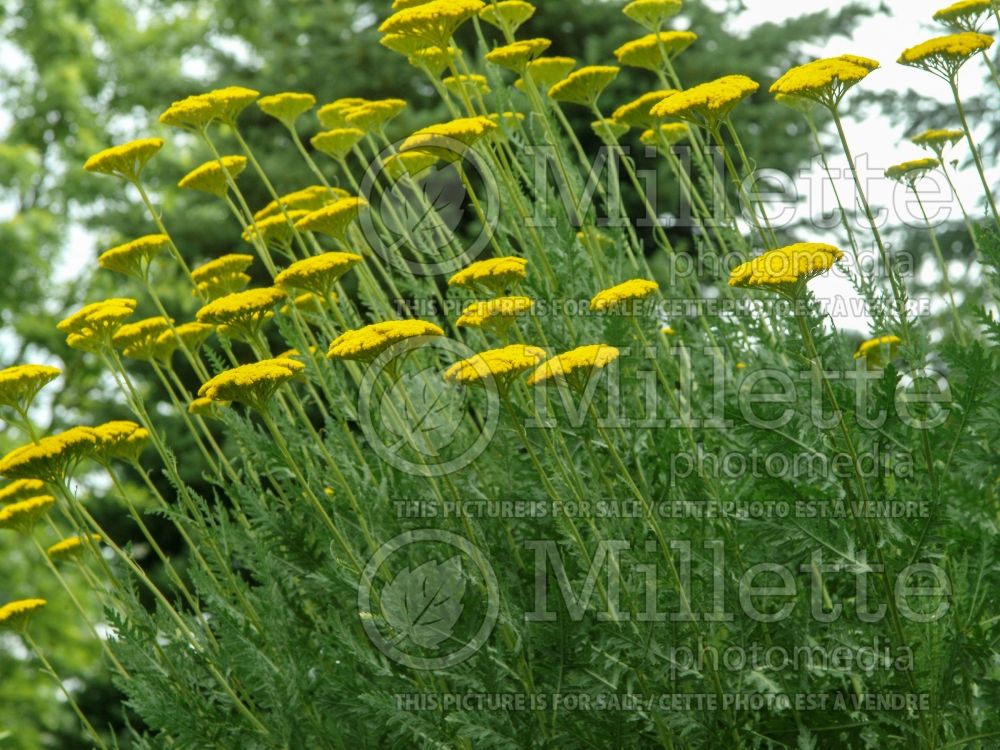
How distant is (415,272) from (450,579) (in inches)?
52.5

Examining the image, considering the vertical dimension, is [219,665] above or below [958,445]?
below

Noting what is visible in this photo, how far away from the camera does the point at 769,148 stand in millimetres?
9391

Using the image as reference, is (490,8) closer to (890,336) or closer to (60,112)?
(890,336)

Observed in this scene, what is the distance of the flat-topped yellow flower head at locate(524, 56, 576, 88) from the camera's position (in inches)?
143

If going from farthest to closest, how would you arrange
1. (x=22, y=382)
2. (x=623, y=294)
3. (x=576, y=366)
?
1. (x=22, y=382)
2. (x=623, y=294)
3. (x=576, y=366)

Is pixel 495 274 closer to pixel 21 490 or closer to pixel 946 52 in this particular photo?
pixel 946 52

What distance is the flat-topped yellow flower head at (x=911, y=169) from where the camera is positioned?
3.20 m

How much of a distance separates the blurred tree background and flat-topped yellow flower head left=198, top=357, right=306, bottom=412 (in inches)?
80.0

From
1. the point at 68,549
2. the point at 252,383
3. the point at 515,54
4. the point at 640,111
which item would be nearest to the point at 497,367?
the point at 252,383

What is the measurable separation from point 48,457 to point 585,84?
1.80 m

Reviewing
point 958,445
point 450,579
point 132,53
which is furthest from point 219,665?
point 132,53

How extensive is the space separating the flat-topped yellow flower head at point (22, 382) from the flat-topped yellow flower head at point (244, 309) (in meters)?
0.48

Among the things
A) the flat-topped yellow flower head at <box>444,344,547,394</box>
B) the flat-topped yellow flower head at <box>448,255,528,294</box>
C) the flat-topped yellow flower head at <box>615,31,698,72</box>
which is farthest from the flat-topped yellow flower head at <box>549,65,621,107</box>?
the flat-topped yellow flower head at <box>444,344,547,394</box>

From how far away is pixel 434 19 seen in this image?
9.29 feet
